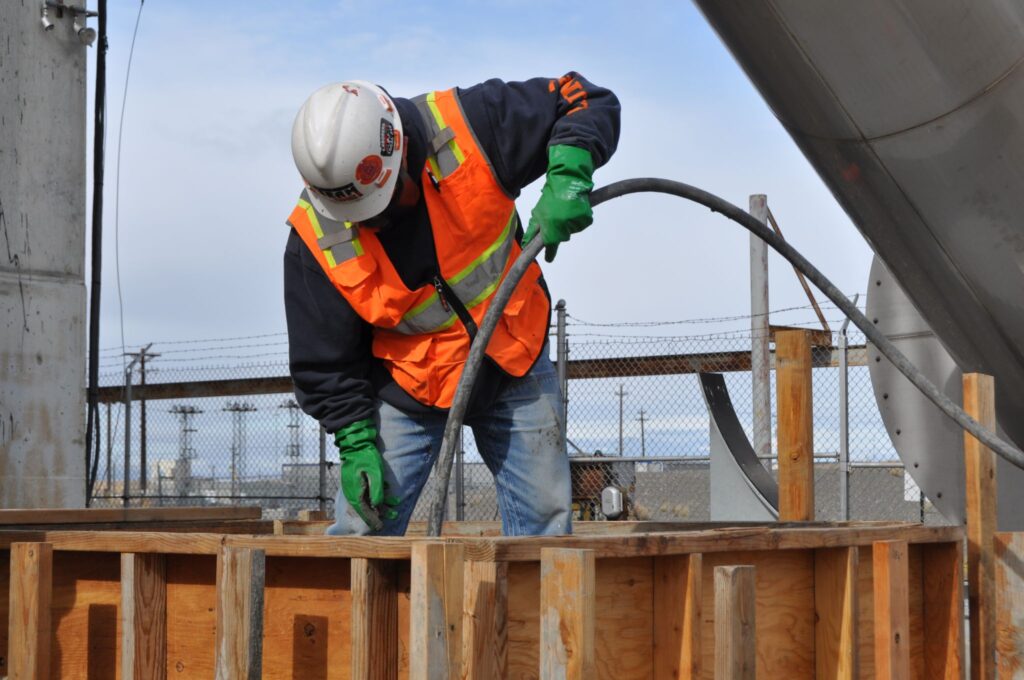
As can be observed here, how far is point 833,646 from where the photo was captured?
3.37m

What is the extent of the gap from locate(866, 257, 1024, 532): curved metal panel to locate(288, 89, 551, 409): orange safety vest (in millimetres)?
2326

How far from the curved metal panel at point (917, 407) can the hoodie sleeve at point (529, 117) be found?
2.23 meters

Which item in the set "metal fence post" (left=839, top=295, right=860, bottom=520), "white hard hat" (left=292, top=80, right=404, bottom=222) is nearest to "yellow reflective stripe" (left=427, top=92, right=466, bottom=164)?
"white hard hat" (left=292, top=80, right=404, bottom=222)

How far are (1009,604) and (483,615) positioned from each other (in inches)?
86.9

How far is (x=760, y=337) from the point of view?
884 centimetres

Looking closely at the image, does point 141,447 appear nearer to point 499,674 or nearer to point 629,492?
point 629,492

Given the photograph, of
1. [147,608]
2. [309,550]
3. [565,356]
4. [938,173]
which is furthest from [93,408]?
[938,173]

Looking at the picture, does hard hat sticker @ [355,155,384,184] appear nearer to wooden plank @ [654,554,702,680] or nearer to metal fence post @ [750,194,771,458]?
wooden plank @ [654,554,702,680]

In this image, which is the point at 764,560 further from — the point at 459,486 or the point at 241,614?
the point at 459,486

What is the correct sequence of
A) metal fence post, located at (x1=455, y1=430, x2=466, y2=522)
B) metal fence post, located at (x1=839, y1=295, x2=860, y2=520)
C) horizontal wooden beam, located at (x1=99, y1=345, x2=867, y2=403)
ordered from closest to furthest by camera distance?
1. metal fence post, located at (x1=839, y1=295, x2=860, y2=520)
2. horizontal wooden beam, located at (x1=99, y1=345, x2=867, y2=403)
3. metal fence post, located at (x1=455, y1=430, x2=466, y2=522)

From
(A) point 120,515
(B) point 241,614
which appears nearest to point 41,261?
(A) point 120,515

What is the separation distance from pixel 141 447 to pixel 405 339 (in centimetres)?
993

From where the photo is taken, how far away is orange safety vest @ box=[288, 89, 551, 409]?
12.2ft

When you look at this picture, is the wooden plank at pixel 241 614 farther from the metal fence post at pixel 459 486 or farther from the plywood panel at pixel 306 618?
the metal fence post at pixel 459 486
